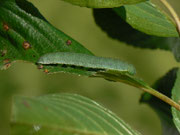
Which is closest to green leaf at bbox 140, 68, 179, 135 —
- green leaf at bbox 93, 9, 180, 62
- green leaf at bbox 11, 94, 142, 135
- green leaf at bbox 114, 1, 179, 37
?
green leaf at bbox 93, 9, 180, 62

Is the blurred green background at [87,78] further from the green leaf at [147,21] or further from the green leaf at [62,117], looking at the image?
the green leaf at [62,117]

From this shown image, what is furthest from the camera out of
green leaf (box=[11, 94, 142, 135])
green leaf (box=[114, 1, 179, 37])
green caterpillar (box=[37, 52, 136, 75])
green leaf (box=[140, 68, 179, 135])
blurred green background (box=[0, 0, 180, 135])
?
blurred green background (box=[0, 0, 180, 135])

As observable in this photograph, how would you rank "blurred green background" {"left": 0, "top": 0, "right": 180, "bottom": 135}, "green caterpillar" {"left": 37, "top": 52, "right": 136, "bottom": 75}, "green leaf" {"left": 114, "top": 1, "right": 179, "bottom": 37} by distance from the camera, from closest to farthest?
"green caterpillar" {"left": 37, "top": 52, "right": 136, "bottom": 75}
"green leaf" {"left": 114, "top": 1, "right": 179, "bottom": 37}
"blurred green background" {"left": 0, "top": 0, "right": 180, "bottom": 135}

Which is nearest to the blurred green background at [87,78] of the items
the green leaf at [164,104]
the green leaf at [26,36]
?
the green leaf at [164,104]

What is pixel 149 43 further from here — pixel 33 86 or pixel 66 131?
pixel 33 86

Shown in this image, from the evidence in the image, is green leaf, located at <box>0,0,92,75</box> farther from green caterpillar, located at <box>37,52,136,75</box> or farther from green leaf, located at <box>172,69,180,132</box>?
green leaf, located at <box>172,69,180,132</box>

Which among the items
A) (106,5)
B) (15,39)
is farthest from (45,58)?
(106,5)
